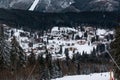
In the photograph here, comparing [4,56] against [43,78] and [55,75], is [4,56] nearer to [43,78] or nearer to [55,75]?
[43,78]

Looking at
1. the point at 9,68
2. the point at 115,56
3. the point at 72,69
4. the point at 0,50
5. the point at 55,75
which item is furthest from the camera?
the point at 72,69

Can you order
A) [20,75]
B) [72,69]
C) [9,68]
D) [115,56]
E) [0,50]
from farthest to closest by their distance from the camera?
[72,69], [20,75], [9,68], [0,50], [115,56]

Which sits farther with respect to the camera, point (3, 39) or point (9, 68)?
point (9, 68)

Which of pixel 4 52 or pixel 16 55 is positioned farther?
pixel 16 55

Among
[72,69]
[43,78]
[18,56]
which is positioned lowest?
[72,69]

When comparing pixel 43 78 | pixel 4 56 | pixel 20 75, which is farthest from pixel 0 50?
pixel 43 78

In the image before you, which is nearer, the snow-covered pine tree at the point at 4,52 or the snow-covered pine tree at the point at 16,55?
the snow-covered pine tree at the point at 4,52

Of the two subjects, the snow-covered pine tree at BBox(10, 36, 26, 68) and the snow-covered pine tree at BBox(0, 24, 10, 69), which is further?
the snow-covered pine tree at BBox(10, 36, 26, 68)

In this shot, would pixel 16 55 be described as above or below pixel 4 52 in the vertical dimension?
below
